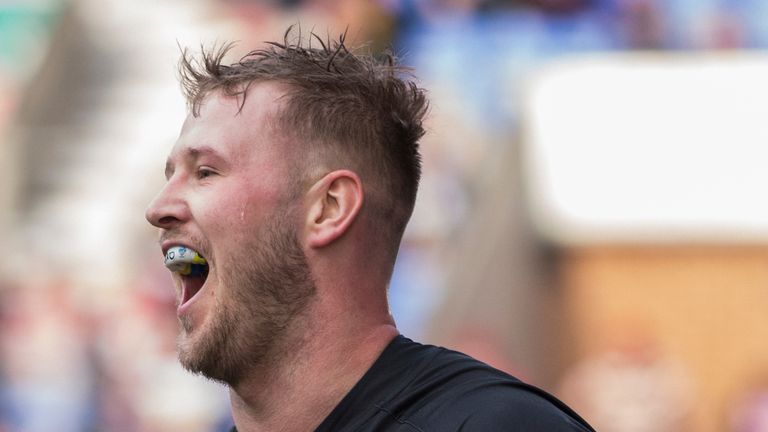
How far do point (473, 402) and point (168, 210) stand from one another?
2.32 ft

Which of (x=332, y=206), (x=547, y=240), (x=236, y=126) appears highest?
(x=236, y=126)

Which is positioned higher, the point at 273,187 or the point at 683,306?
the point at 273,187

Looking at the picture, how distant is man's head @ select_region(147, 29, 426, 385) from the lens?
2.34 meters

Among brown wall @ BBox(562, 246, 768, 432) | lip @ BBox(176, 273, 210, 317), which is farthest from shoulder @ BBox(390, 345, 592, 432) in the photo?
brown wall @ BBox(562, 246, 768, 432)

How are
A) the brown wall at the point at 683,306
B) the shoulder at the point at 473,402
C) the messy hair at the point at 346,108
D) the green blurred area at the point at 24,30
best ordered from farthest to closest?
1. the green blurred area at the point at 24,30
2. the brown wall at the point at 683,306
3. the messy hair at the point at 346,108
4. the shoulder at the point at 473,402

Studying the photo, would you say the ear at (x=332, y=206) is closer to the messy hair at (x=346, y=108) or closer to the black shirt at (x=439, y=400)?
the messy hair at (x=346, y=108)

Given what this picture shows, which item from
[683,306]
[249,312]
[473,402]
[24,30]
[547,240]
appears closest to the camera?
[473,402]

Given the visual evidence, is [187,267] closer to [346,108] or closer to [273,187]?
[273,187]

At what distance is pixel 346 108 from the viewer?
2.47 meters

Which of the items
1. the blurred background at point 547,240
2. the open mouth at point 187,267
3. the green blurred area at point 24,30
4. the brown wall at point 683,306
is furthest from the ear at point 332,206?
the green blurred area at point 24,30

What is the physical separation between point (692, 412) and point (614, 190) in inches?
69.7

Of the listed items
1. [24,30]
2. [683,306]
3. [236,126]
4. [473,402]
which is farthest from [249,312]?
[24,30]

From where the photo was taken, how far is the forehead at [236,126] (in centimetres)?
239

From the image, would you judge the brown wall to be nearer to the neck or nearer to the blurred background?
the blurred background
